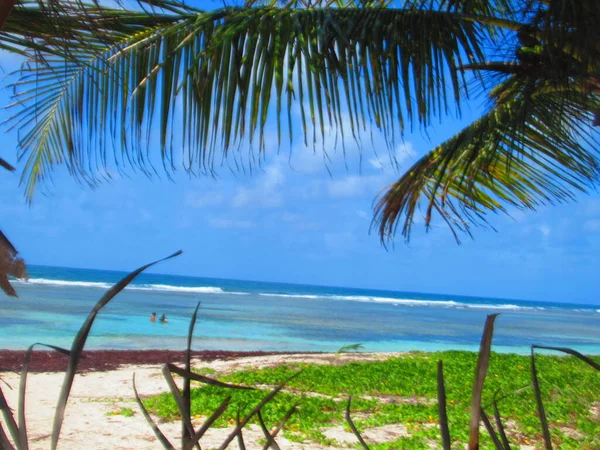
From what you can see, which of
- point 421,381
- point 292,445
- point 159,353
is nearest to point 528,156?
point 292,445

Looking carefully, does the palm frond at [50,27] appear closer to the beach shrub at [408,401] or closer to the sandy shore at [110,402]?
the sandy shore at [110,402]

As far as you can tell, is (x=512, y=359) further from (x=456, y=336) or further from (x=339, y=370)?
Answer: (x=456, y=336)

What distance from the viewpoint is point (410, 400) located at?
21.3 feet

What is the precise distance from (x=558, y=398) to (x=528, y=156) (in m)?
3.78

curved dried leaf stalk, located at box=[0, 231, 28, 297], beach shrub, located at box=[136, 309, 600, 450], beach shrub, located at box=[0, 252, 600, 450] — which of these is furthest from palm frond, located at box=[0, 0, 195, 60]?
beach shrub, located at box=[136, 309, 600, 450]

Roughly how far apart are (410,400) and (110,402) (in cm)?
304

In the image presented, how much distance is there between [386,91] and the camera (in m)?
2.21

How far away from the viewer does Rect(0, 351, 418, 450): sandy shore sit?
15.9ft

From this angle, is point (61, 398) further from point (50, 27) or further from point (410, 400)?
point (410, 400)

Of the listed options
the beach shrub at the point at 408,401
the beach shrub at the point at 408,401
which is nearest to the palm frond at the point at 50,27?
A: the beach shrub at the point at 408,401

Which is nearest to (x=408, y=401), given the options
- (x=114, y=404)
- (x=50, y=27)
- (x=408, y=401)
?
(x=408, y=401)

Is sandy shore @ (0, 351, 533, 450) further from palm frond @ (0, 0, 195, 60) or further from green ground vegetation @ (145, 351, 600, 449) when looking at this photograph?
palm frond @ (0, 0, 195, 60)

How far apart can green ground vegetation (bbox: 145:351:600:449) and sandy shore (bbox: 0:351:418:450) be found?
0.69ft

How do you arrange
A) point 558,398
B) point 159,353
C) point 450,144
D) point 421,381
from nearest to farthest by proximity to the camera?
point 450,144, point 558,398, point 421,381, point 159,353
